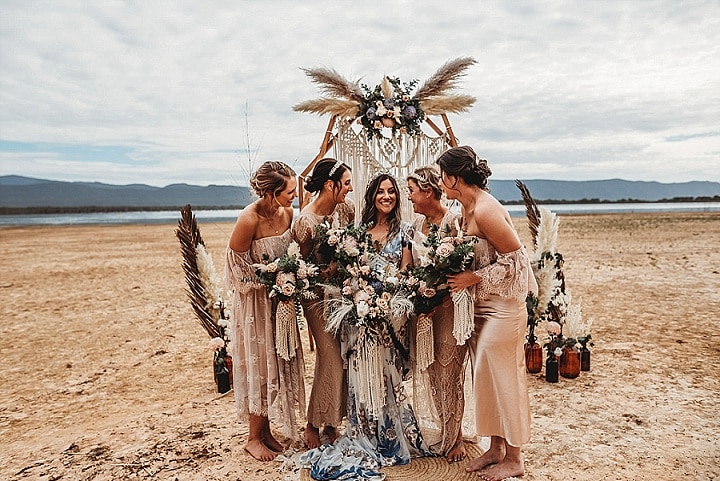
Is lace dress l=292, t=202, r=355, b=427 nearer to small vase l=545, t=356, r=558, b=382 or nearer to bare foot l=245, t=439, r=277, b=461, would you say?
bare foot l=245, t=439, r=277, b=461

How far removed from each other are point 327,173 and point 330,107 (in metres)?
1.84

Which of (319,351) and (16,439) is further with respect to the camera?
(16,439)

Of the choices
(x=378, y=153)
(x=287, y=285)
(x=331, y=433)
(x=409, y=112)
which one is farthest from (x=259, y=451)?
(x=409, y=112)

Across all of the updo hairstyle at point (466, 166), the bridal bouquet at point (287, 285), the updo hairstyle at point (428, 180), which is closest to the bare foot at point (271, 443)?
the bridal bouquet at point (287, 285)

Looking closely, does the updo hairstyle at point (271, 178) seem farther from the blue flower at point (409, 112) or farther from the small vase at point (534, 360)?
the small vase at point (534, 360)

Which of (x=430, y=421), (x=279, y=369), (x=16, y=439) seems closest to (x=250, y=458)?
(x=279, y=369)

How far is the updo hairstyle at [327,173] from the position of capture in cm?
418

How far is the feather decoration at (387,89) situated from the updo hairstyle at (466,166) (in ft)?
6.62

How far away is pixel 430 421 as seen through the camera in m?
4.67

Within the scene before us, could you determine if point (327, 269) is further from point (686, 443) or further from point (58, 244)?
point (58, 244)

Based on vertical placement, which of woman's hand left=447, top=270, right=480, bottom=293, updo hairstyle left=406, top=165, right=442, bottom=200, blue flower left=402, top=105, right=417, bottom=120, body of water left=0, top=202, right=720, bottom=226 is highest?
blue flower left=402, top=105, right=417, bottom=120

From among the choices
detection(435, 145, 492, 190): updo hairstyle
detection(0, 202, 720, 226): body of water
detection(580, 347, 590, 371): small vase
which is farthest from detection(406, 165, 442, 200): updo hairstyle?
detection(0, 202, 720, 226): body of water

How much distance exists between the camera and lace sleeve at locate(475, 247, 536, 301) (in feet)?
12.3

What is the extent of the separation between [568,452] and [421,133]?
3503 mm
